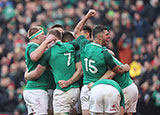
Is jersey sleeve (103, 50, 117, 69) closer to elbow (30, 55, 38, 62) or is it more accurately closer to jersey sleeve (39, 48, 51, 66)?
jersey sleeve (39, 48, 51, 66)

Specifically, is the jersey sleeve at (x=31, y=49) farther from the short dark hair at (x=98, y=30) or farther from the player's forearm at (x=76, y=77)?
the short dark hair at (x=98, y=30)

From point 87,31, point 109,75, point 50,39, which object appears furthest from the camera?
point 87,31

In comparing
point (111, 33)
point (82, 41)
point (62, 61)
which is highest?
point (111, 33)

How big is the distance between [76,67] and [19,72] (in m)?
6.97

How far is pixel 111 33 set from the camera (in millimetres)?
15289

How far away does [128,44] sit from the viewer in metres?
14.9

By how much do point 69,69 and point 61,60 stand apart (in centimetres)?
25

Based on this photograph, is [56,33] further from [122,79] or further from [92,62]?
[122,79]

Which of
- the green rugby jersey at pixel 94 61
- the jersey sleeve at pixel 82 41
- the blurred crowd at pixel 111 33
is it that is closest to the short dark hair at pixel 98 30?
the green rugby jersey at pixel 94 61

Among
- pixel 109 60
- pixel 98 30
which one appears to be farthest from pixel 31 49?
pixel 109 60

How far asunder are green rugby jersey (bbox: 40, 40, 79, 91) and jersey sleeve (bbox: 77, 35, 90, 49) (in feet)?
0.63

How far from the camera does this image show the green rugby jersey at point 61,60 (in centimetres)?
838

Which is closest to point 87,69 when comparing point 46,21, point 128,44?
point 128,44

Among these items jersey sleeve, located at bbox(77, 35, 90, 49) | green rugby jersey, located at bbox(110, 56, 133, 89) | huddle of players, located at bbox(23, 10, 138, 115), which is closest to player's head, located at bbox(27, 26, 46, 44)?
huddle of players, located at bbox(23, 10, 138, 115)
